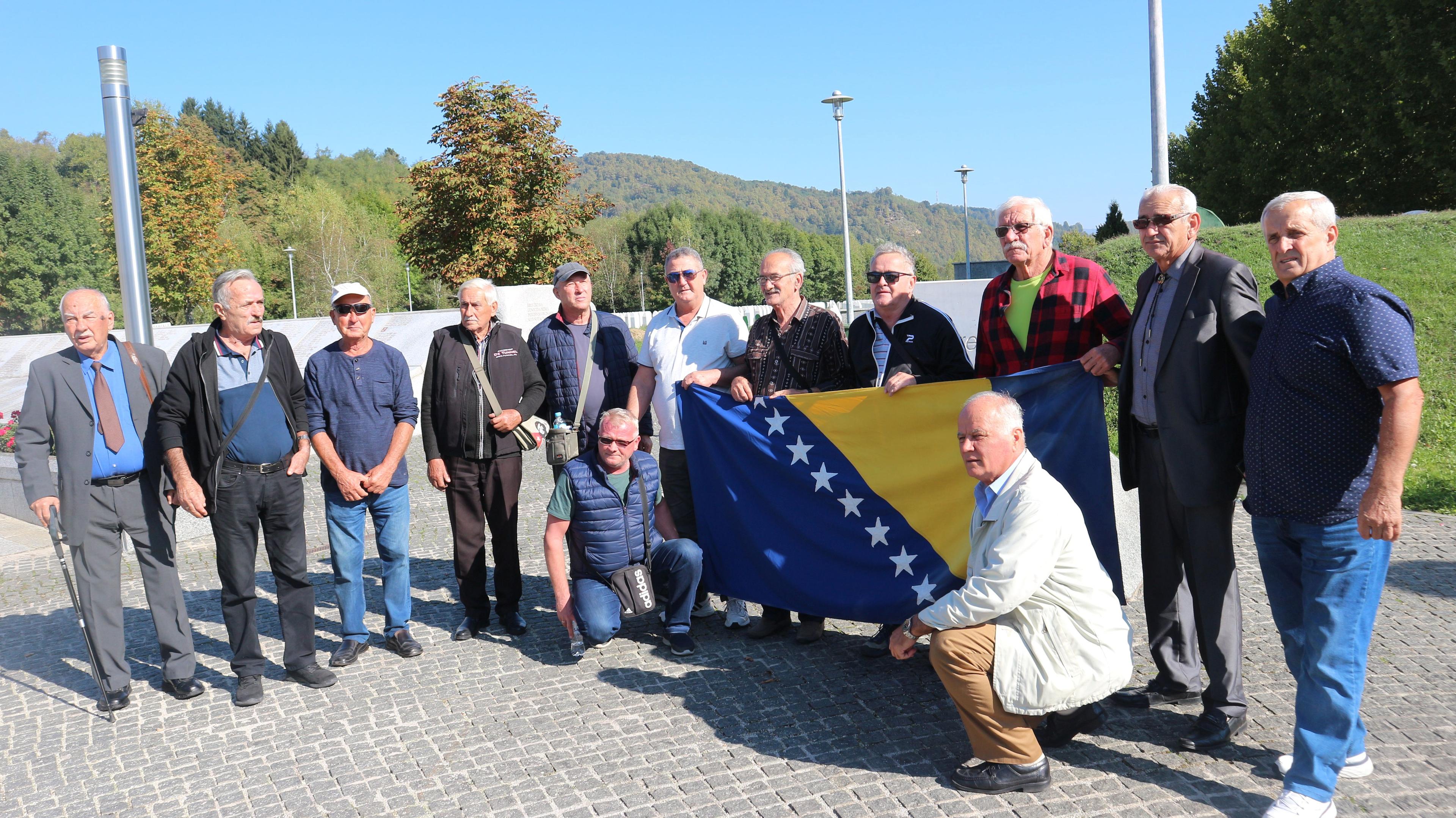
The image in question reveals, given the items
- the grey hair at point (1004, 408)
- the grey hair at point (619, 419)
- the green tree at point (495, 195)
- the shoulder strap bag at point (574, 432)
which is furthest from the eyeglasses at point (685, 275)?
the green tree at point (495, 195)

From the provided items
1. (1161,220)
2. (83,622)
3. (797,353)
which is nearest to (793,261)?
(797,353)

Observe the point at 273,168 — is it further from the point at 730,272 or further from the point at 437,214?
the point at 437,214

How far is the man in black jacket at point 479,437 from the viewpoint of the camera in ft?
19.9

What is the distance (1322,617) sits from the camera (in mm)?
3506

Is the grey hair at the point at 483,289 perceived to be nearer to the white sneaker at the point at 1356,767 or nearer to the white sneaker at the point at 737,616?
the white sneaker at the point at 737,616

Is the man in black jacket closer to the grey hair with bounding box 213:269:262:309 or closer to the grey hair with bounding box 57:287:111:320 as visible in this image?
the grey hair with bounding box 213:269:262:309

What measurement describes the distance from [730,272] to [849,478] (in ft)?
300

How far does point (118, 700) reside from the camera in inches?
208

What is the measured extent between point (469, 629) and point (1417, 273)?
1601 centimetres

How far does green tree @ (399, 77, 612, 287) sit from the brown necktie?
29.4 metres

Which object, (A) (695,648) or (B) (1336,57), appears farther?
(B) (1336,57)

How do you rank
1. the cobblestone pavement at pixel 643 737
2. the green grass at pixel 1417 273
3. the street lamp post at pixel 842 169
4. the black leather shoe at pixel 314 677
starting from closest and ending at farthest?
the cobblestone pavement at pixel 643 737
the black leather shoe at pixel 314 677
the green grass at pixel 1417 273
the street lamp post at pixel 842 169

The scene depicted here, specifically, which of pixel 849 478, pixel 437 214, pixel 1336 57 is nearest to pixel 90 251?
pixel 437 214

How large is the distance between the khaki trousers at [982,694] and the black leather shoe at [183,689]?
13.3 ft
